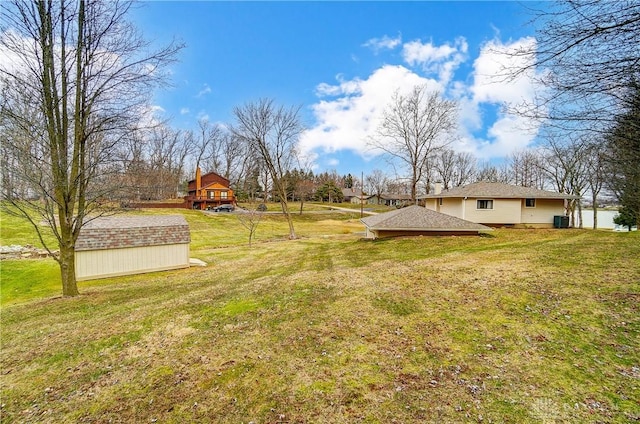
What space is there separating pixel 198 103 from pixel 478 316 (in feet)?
89.8

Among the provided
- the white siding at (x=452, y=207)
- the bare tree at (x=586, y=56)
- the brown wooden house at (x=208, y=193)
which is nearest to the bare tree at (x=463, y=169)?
the white siding at (x=452, y=207)

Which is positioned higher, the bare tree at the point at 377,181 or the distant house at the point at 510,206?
the bare tree at the point at 377,181

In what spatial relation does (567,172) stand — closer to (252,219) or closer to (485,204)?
(485,204)

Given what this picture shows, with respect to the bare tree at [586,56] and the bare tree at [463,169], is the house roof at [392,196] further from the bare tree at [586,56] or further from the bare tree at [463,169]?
the bare tree at [586,56]

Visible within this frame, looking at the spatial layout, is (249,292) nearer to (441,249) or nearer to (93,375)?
(93,375)

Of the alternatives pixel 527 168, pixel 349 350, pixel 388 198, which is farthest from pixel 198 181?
pixel 527 168

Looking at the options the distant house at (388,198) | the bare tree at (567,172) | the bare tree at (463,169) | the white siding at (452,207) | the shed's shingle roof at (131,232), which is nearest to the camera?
the shed's shingle roof at (131,232)

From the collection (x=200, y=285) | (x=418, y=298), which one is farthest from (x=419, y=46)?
(x=200, y=285)

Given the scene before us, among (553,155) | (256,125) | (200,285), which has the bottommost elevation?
(200,285)

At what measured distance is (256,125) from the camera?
2627cm

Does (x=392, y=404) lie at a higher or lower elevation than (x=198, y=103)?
lower

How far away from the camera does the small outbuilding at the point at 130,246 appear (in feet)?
39.6

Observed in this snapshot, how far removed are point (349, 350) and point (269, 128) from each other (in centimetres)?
2455

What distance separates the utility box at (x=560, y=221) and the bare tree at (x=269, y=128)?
19.8 meters
